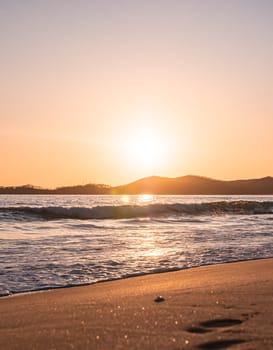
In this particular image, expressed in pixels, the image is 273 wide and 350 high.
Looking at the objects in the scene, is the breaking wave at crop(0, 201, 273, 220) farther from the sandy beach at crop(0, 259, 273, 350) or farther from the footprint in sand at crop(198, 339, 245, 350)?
the footprint in sand at crop(198, 339, 245, 350)

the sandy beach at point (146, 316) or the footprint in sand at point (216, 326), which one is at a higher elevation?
the footprint in sand at point (216, 326)

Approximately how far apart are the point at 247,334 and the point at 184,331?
1.66ft

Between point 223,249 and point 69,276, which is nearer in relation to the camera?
point 69,276

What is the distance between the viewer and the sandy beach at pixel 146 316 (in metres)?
3.62

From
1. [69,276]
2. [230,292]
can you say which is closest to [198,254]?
[69,276]

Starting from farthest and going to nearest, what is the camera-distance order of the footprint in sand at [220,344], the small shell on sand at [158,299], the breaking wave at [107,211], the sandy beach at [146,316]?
1. the breaking wave at [107,211]
2. the small shell on sand at [158,299]
3. the sandy beach at [146,316]
4. the footprint in sand at [220,344]

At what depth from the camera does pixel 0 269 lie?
349 inches

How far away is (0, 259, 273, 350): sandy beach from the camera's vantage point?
3619 millimetres

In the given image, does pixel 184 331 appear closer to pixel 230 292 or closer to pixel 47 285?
pixel 230 292

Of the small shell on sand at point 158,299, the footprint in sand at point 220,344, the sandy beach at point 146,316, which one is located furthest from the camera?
the small shell on sand at point 158,299

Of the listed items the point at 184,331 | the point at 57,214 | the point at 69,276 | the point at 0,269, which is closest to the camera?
the point at 184,331

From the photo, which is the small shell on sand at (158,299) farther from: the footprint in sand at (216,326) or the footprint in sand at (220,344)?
the footprint in sand at (220,344)

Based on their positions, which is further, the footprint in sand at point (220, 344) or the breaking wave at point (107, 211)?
the breaking wave at point (107, 211)

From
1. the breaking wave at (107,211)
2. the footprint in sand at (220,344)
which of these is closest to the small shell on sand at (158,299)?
the footprint in sand at (220,344)
